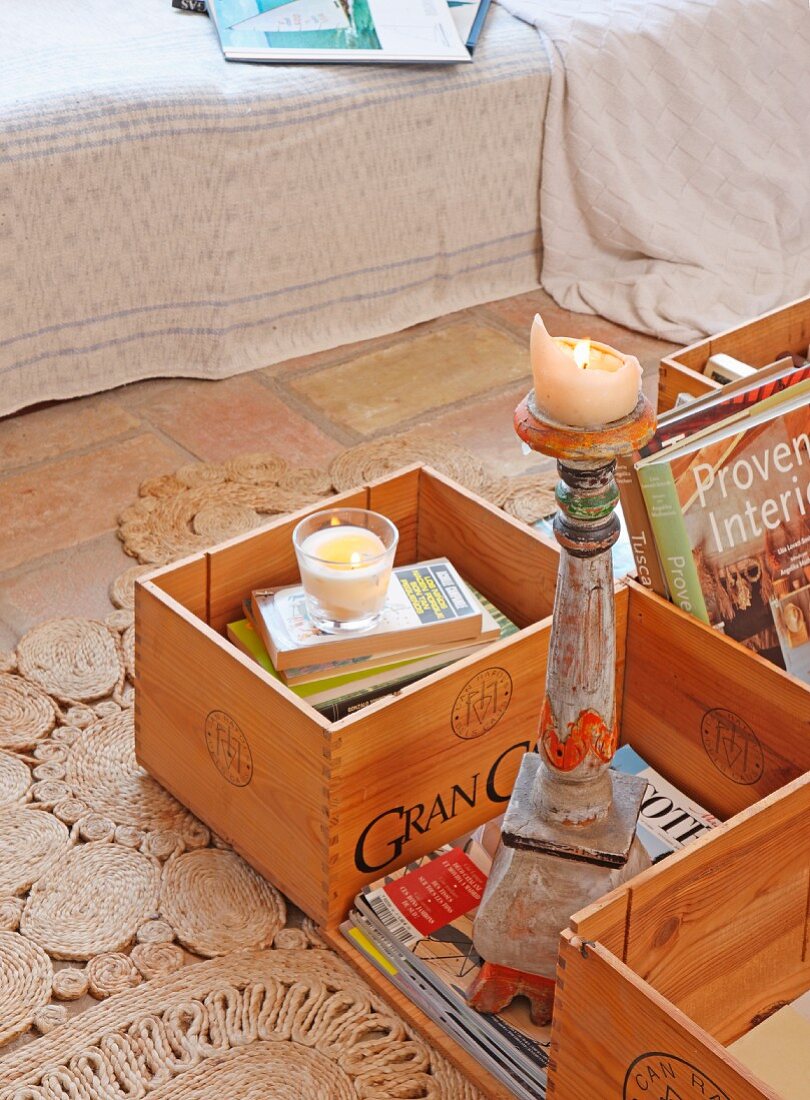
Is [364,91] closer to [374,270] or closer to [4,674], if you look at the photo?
[374,270]

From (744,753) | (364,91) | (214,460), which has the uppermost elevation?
(364,91)

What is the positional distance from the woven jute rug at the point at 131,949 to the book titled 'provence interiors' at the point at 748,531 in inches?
18.1

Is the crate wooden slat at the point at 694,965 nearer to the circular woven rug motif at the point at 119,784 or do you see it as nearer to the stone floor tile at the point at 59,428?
the circular woven rug motif at the point at 119,784

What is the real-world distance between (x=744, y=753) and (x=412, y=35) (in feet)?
4.99

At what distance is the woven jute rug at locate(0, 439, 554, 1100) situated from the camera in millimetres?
1094

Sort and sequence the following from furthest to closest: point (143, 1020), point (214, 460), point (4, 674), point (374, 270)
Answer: point (374, 270) → point (214, 460) → point (4, 674) → point (143, 1020)

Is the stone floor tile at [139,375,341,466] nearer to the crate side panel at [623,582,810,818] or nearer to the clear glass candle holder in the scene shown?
the clear glass candle holder

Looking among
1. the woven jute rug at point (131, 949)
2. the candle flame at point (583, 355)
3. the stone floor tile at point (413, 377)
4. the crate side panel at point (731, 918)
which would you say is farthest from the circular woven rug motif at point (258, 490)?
the candle flame at point (583, 355)

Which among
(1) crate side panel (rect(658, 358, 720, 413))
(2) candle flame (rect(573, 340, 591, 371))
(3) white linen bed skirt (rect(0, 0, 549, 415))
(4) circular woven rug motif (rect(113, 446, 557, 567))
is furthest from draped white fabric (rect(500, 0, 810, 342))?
(2) candle flame (rect(573, 340, 591, 371))

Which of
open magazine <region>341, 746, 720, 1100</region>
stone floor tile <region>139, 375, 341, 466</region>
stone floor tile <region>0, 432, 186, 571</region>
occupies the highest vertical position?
open magazine <region>341, 746, 720, 1100</region>

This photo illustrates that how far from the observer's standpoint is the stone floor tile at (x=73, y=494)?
1811mm

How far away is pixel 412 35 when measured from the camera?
90.3 inches

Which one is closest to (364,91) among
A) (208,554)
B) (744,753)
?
(208,554)

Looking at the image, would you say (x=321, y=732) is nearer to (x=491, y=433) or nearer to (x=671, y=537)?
(x=671, y=537)
